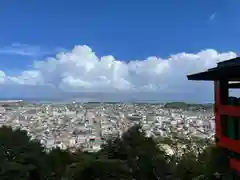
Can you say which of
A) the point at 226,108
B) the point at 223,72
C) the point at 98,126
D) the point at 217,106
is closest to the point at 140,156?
the point at 217,106

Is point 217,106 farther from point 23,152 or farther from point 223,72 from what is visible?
point 23,152

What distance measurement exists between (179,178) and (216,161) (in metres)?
3.97

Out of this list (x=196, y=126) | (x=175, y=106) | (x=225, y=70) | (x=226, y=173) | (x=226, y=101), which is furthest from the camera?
(x=175, y=106)

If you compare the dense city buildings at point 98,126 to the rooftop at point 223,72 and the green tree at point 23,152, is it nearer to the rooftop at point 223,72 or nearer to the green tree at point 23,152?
the green tree at point 23,152

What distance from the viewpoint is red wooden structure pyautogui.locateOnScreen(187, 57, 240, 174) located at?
604 cm

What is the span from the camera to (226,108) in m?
6.42

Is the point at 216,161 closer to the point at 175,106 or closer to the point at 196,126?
the point at 196,126

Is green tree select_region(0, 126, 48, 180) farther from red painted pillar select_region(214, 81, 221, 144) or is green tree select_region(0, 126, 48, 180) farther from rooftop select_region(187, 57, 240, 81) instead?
rooftop select_region(187, 57, 240, 81)

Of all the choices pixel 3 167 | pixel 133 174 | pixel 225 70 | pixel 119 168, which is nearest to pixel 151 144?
pixel 133 174

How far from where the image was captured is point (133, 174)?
1090 cm

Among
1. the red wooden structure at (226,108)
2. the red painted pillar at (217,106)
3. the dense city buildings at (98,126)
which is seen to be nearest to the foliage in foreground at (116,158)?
the dense city buildings at (98,126)

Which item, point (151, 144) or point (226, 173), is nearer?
point (226, 173)

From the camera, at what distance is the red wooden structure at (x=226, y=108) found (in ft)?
19.8

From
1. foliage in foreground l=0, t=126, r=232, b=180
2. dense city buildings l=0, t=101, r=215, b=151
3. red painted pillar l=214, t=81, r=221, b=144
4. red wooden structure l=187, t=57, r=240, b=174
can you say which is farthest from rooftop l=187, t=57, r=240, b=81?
dense city buildings l=0, t=101, r=215, b=151
